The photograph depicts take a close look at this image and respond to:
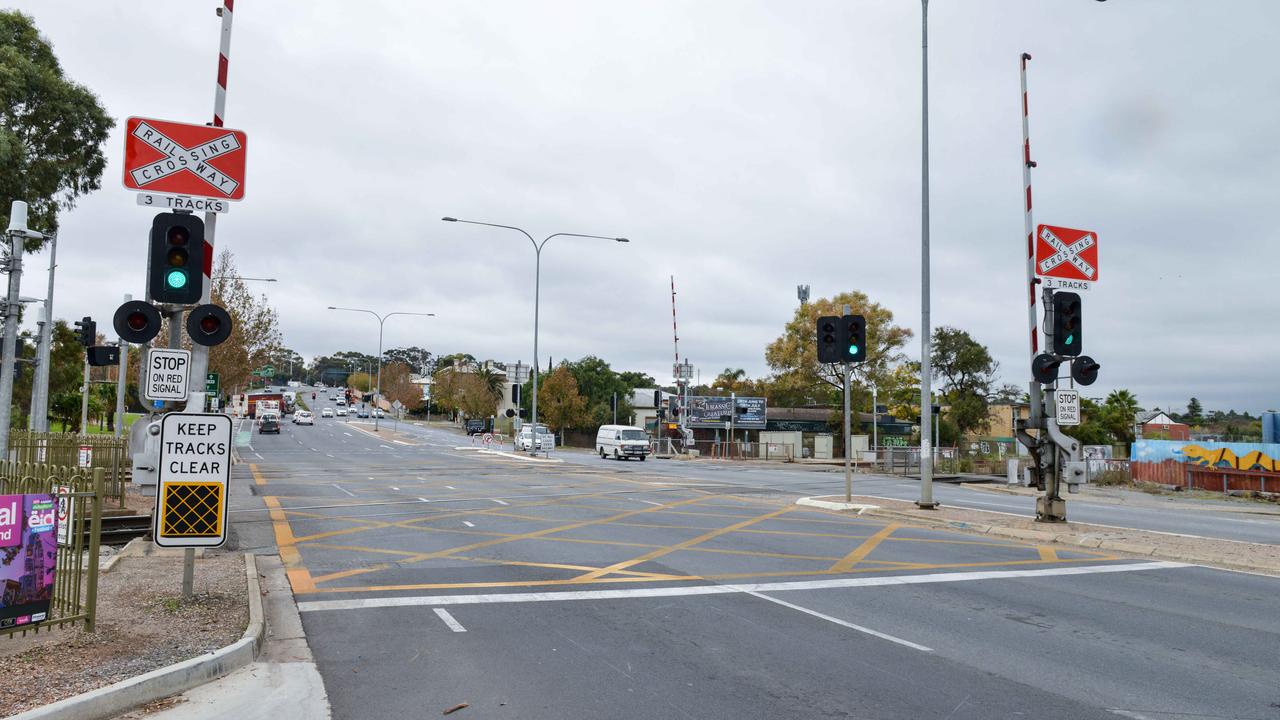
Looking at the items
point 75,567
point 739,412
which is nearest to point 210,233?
point 75,567

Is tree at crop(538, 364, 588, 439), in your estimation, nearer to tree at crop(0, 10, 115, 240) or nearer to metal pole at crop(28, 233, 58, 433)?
tree at crop(0, 10, 115, 240)

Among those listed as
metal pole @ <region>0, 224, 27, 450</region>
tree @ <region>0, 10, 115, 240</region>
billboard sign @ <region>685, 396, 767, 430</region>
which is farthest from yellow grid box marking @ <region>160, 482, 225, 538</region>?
billboard sign @ <region>685, 396, 767, 430</region>

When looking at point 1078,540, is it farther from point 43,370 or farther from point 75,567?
point 43,370

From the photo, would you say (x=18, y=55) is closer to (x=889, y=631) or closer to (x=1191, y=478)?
(x=889, y=631)

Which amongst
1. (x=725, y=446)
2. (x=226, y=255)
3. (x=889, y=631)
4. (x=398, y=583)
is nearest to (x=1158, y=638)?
(x=889, y=631)

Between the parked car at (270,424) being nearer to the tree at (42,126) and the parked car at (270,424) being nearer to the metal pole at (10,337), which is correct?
the tree at (42,126)

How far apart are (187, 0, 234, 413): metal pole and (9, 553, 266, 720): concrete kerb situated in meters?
2.49

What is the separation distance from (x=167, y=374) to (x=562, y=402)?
70.5 meters

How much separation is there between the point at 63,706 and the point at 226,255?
1611 inches

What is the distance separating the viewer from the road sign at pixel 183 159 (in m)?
8.62

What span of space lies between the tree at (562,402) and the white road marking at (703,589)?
2693 inches

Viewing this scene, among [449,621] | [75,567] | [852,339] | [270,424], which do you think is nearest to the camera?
[75,567]

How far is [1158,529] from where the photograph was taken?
17.0 m

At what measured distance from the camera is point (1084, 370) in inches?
601
